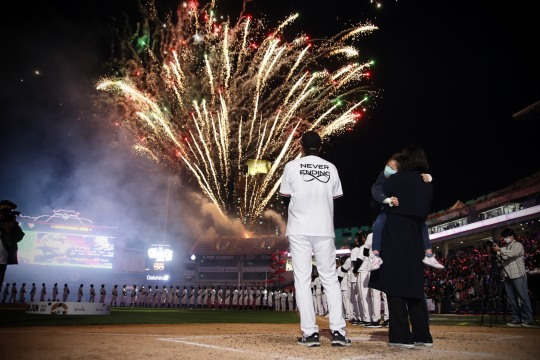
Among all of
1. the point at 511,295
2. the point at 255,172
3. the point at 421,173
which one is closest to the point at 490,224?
the point at 255,172

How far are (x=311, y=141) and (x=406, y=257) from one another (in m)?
1.80

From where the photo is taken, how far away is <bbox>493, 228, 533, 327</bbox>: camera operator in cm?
959

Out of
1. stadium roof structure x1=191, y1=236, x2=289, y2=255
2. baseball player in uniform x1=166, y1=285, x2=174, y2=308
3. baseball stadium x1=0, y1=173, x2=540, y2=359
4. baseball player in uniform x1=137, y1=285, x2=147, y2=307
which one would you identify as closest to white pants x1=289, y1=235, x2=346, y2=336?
baseball stadium x1=0, y1=173, x2=540, y2=359

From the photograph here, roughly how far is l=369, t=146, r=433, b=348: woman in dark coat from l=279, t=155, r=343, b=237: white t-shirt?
71 centimetres

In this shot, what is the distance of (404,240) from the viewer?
4945mm

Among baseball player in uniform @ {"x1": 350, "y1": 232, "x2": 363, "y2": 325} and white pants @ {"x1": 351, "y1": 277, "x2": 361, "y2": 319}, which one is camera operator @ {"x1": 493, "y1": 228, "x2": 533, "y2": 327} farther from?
white pants @ {"x1": 351, "y1": 277, "x2": 361, "y2": 319}

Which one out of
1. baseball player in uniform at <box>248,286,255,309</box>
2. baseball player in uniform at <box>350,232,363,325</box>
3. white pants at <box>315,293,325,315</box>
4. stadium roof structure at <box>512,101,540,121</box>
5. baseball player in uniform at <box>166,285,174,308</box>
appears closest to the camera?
baseball player in uniform at <box>350,232,363,325</box>

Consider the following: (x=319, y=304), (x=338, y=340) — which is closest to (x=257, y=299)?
(x=319, y=304)

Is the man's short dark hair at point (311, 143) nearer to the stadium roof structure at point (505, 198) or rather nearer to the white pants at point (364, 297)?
the white pants at point (364, 297)

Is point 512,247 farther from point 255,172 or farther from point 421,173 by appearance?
point 255,172

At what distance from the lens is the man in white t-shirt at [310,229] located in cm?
482

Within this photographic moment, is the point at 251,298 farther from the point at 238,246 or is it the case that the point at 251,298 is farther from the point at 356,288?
the point at 238,246

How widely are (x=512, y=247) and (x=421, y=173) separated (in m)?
6.16

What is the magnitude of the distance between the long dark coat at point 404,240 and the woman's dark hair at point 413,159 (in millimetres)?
84
